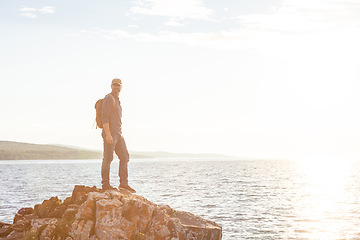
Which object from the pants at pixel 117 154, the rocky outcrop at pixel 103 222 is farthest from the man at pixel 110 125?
the rocky outcrop at pixel 103 222

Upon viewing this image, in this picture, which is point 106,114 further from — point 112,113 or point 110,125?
point 110,125

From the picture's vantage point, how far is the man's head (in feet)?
51.4

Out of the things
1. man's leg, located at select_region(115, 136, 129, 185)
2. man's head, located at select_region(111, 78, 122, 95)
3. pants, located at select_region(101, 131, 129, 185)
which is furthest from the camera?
man's leg, located at select_region(115, 136, 129, 185)

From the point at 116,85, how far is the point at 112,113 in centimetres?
102

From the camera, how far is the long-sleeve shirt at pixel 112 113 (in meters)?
15.2

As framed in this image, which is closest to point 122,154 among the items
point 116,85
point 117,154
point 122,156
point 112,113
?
point 122,156

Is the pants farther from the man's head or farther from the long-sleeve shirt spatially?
the man's head

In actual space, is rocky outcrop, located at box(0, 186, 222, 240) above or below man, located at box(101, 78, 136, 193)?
below

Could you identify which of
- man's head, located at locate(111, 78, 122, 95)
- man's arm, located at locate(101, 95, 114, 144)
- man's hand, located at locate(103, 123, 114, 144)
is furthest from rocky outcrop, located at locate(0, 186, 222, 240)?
man's head, located at locate(111, 78, 122, 95)

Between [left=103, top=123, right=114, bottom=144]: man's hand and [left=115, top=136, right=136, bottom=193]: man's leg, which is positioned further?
[left=115, top=136, right=136, bottom=193]: man's leg

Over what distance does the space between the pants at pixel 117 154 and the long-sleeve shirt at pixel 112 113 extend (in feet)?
0.98

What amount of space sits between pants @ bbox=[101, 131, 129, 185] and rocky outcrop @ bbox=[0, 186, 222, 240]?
65 centimetres

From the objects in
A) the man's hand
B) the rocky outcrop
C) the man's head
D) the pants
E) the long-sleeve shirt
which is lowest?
the rocky outcrop

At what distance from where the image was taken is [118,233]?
13.9 metres
